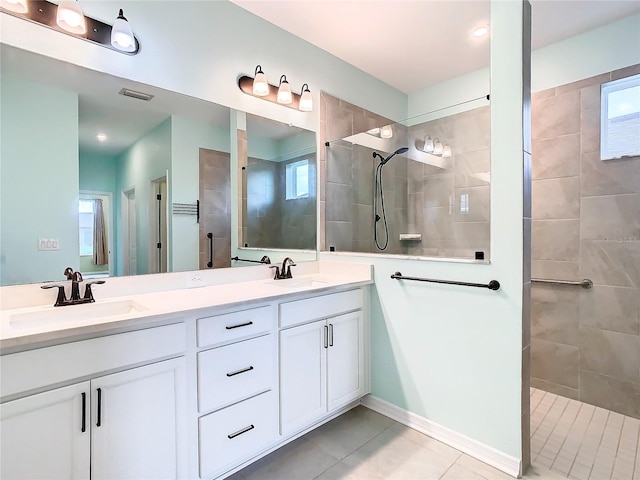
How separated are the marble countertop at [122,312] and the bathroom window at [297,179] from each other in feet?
2.72

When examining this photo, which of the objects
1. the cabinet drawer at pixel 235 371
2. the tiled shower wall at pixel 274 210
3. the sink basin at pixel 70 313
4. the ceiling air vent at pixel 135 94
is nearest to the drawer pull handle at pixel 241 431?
the cabinet drawer at pixel 235 371

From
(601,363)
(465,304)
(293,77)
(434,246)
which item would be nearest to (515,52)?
(465,304)

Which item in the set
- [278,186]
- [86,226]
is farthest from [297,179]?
[86,226]

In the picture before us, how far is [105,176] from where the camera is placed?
170cm

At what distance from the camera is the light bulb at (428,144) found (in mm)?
3104

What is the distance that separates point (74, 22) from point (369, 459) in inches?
103

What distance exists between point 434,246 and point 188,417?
2.47 meters

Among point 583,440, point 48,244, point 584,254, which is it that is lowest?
point 583,440

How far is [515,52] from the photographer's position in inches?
65.9

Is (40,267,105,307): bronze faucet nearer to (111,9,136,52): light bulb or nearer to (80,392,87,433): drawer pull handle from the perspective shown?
(80,392,87,433): drawer pull handle

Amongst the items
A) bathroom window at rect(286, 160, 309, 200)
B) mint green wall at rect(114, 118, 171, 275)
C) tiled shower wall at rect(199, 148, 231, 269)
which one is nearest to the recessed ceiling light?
bathroom window at rect(286, 160, 309, 200)

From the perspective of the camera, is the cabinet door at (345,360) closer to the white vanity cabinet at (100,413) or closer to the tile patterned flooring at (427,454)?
the tile patterned flooring at (427,454)

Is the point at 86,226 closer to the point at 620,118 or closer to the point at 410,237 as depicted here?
the point at 410,237

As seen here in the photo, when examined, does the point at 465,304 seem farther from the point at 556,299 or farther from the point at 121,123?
the point at 121,123
